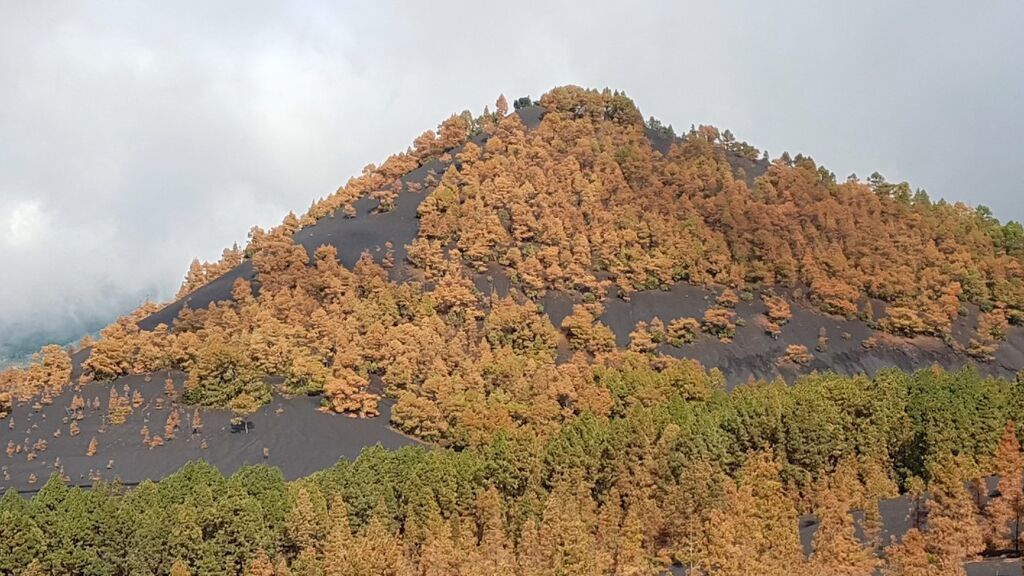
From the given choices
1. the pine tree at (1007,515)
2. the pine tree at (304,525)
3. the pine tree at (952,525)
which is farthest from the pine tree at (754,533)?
the pine tree at (304,525)

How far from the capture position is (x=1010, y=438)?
68062mm

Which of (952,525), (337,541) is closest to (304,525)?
(337,541)

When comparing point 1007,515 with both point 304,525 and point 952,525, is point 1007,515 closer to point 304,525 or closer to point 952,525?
point 952,525

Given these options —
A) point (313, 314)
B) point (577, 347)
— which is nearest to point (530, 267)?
point (577, 347)

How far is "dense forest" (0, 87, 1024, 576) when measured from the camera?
5594 cm

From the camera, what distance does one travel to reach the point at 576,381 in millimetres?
98562

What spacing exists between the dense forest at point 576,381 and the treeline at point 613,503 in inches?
9.6

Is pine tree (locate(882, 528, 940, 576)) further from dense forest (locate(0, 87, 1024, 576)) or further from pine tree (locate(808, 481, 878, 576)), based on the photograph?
pine tree (locate(808, 481, 878, 576))

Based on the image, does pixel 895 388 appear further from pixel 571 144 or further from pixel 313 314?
pixel 571 144

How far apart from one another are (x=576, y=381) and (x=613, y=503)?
3599 cm

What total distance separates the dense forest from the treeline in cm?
24

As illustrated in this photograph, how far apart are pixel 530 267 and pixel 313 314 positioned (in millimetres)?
31886

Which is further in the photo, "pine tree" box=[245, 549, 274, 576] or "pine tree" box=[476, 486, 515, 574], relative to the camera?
"pine tree" box=[245, 549, 274, 576]

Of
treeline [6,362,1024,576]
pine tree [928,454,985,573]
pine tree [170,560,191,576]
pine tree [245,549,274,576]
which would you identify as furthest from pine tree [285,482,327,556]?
pine tree [928,454,985,573]
